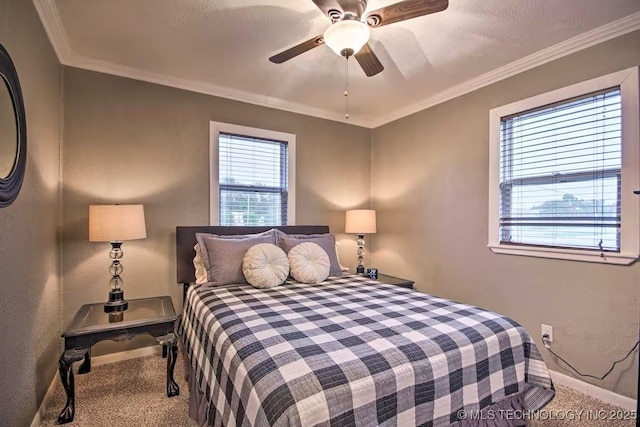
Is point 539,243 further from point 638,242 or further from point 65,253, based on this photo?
point 65,253

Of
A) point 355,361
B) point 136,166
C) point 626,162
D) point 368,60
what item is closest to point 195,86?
point 136,166

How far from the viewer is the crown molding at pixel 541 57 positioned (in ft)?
6.75

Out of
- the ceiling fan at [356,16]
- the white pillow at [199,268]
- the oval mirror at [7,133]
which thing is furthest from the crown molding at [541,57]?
the oval mirror at [7,133]

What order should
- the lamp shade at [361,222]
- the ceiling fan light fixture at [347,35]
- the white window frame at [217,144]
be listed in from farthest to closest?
the lamp shade at [361,222]
the white window frame at [217,144]
the ceiling fan light fixture at [347,35]

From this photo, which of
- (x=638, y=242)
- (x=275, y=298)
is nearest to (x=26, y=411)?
(x=275, y=298)

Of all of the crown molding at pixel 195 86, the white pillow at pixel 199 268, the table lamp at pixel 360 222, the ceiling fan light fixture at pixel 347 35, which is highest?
the crown molding at pixel 195 86

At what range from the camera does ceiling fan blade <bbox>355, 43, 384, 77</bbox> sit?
1949 mm

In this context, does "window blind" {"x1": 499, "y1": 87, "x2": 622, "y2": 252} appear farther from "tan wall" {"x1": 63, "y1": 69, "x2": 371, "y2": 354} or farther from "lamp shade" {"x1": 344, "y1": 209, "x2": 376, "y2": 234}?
"tan wall" {"x1": 63, "y1": 69, "x2": 371, "y2": 354}

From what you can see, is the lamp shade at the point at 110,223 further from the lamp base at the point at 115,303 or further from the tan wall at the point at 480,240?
the tan wall at the point at 480,240

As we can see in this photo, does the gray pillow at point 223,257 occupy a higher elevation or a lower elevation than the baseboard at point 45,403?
higher

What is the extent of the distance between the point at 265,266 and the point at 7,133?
165 cm

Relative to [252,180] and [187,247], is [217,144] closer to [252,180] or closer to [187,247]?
[252,180]

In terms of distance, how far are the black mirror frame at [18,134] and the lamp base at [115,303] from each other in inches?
41.9

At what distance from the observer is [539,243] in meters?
2.54
